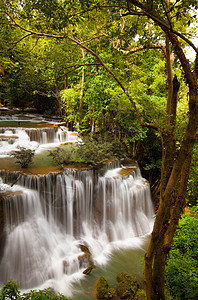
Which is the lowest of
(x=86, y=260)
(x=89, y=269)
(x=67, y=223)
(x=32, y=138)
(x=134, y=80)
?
(x=89, y=269)

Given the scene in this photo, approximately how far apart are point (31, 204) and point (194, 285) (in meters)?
4.72

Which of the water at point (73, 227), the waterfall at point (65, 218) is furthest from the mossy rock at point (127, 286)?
the waterfall at point (65, 218)

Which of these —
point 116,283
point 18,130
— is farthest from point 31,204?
point 18,130

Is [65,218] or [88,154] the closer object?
[65,218]

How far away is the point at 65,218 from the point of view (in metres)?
6.70

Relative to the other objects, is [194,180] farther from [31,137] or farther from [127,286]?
[31,137]

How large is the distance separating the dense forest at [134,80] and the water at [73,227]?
79.1 inches

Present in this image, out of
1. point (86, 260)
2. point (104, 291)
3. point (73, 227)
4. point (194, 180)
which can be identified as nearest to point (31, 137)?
point (73, 227)

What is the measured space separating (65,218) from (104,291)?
2.62 meters

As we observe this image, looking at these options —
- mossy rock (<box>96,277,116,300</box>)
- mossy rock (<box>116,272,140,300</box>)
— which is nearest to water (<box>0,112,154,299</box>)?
mossy rock (<box>96,277,116,300</box>)

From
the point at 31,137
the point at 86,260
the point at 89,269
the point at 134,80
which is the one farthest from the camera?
the point at 31,137

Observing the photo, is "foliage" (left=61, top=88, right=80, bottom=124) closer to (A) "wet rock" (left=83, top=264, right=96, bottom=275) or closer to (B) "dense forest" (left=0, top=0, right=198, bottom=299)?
(B) "dense forest" (left=0, top=0, right=198, bottom=299)

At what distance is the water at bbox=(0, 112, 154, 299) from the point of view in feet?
17.5

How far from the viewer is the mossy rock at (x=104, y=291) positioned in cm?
474
